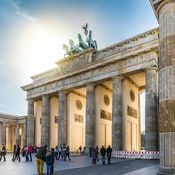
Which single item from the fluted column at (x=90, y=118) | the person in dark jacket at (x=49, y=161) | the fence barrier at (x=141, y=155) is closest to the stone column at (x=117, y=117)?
the fence barrier at (x=141, y=155)

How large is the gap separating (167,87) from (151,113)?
2143 centimetres

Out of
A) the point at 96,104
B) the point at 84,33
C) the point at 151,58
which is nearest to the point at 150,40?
the point at 151,58

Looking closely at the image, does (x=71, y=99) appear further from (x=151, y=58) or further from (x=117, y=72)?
(x=151, y=58)

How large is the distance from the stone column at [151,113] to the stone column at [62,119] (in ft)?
51.0

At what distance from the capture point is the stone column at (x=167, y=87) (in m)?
13.5

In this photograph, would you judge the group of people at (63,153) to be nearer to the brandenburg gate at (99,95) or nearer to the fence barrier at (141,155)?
the fence barrier at (141,155)

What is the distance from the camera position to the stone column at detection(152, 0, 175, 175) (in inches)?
531

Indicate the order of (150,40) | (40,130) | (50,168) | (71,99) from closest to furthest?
1. (50,168)
2. (150,40)
3. (71,99)
4. (40,130)

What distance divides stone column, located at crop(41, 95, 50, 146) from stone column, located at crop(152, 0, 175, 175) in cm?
3805

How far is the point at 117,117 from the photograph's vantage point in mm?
38844

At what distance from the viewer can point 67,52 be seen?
50688mm

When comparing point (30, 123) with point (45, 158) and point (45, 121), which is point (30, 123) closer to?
point (45, 121)

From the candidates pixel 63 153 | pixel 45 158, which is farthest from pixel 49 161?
pixel 63 153

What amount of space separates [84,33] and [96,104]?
1269 centimetres
